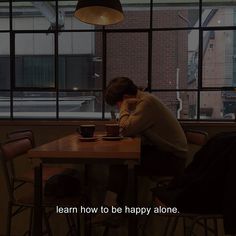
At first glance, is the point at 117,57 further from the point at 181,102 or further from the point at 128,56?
the point at 181,102

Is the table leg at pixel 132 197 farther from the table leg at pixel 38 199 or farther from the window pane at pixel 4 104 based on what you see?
the window pane at pixel 4 104

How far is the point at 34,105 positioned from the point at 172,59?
1.35 m

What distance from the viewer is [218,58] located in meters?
3.34

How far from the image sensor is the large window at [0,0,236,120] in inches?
132

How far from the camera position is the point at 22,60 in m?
3.46

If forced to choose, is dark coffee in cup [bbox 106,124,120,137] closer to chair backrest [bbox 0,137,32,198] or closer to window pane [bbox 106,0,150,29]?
chair backrest [bbox 0,137,32,198]

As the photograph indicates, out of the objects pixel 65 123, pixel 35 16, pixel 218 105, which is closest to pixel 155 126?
pixel 65 123

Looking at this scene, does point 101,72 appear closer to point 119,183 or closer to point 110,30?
point 110,30

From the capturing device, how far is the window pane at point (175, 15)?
3369 millimetres

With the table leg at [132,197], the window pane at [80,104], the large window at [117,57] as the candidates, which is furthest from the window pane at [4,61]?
the table leg at [132,197]

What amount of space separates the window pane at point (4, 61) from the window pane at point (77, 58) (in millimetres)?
494

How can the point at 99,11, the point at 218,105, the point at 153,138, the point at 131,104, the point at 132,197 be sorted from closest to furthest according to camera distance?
the point at 132,197, the point at 153,138, the point at 131,104, the point at 99,11, the point at 218,105

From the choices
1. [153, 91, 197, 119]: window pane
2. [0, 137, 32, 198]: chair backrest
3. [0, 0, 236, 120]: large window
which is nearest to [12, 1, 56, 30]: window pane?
[0, 0, 236, 120]: large window

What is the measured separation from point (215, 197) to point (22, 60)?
2440 millimetres
